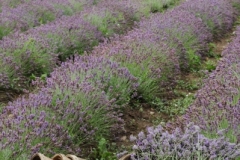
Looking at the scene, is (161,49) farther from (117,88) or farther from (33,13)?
(33,13)

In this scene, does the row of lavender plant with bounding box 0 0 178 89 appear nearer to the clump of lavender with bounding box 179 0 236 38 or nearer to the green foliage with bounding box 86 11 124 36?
the green foliage with bounding box 86 11 124 36

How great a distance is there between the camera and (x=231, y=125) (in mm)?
2664

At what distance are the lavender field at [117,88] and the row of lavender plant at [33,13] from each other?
26 mm

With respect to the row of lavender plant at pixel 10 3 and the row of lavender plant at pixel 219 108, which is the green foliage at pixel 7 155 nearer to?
the row of lavender plant at pixel 219 108

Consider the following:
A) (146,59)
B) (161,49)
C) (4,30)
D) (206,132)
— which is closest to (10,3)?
(4,30)

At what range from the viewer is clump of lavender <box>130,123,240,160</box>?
6.77 ft

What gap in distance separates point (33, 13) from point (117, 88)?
4.42 metres

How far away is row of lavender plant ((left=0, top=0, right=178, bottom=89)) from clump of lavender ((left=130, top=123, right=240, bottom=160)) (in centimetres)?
289

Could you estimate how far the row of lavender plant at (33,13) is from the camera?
671 cm

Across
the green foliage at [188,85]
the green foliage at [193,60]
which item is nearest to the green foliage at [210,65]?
the green foliage at [193,60]

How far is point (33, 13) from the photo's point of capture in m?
7.87

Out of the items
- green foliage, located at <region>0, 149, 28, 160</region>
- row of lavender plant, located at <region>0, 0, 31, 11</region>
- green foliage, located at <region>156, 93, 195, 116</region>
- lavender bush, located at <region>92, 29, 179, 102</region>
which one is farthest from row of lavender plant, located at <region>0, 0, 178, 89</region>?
green foliage, located at <region>0, 149, 28, 160</region>

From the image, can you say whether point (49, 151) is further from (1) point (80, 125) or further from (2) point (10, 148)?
(1) point (80, 125)

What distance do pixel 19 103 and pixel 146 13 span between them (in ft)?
23.6
